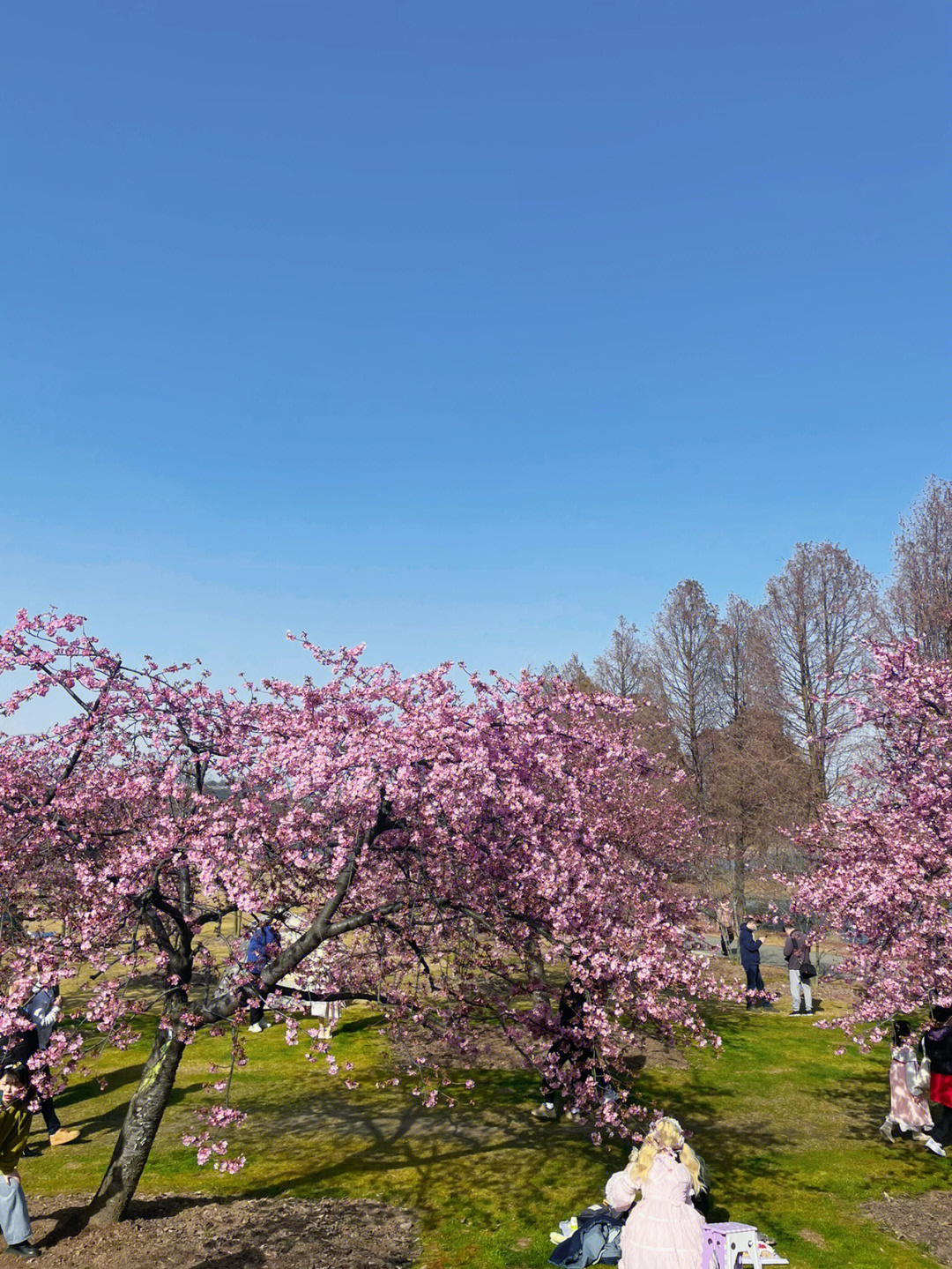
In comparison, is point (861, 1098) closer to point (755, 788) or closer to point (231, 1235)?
point (231, 1235)

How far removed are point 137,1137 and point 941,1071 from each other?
1097 cm

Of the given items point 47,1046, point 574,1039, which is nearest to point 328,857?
point 574,1039

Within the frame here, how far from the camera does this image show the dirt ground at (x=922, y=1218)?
9.56 m

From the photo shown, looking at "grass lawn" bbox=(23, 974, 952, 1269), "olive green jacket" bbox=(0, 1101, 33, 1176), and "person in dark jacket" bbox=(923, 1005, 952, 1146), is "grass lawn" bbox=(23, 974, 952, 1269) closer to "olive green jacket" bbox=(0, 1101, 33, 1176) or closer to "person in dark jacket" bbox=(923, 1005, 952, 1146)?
"person in dark jacket" bbox=(923, 1005, 952, 1146)

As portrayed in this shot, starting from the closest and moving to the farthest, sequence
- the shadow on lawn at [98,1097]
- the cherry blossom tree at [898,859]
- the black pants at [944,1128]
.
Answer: the cherry blossom tree at [898,859]
the black pants at [944,1128]
the shadow on lawn at [98,1097]

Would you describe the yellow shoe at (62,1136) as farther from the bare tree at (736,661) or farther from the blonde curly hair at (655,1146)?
the bare tree at (736,661)

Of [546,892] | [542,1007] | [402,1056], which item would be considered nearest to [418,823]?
[546,892]

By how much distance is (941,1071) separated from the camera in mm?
12102

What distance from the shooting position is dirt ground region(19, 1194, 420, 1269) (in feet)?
29.4

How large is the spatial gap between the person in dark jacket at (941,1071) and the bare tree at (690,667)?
89.7ft

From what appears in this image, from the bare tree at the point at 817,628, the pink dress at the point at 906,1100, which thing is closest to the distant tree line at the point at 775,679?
the bare tree at the point at 817,628

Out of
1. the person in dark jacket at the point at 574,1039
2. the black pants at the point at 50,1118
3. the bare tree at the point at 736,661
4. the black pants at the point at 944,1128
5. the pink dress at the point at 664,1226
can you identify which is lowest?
the black pants at the point at 50,1118

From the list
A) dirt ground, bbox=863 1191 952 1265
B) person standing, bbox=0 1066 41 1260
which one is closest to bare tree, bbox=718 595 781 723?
dirt ground, bbox=863 1191 952 1265

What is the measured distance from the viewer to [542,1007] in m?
10.6
